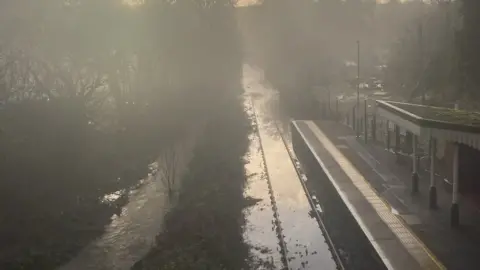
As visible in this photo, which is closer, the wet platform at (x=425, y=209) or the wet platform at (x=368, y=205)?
the wet platform at (x=368, y=205)

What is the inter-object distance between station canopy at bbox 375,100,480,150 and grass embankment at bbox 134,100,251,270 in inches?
232

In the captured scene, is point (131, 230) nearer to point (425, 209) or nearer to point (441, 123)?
point (425, 209)

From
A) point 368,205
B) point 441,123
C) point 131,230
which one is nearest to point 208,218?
point 131,230

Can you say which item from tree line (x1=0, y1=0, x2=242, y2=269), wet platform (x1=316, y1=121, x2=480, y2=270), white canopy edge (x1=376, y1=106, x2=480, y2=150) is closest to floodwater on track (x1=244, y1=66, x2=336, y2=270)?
wet platform (x1=316, y1=121, x2=480, y2=270)

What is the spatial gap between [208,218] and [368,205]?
5170 millimetres

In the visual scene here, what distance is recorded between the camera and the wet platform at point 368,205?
13383mm

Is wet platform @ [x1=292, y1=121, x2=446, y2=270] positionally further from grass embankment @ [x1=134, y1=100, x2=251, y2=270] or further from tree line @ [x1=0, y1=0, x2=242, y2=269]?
tree line @ [x1=0, y1=0, x2=242, y2=269]

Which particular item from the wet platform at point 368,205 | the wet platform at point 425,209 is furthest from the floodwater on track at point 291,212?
the wet platform at point 425,209

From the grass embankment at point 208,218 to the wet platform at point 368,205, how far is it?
11.3 feet

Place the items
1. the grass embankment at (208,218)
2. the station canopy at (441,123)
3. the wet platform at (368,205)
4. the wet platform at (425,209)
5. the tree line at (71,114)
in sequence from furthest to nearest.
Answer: the tree line at (71,114) < the grass embankment at (208,218) < the station canopy at (441,123) < the wet platform at (425,209) < the wet platform at (368,205)

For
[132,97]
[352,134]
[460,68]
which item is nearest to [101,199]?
[352,134]

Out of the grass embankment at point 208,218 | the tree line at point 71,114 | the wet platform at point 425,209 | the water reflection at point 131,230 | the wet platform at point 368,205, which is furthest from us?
the tree line at point 71,114

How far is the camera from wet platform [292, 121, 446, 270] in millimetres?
13383

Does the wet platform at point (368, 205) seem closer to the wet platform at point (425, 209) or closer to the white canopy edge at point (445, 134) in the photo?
the wet platform at point (425, 209)
